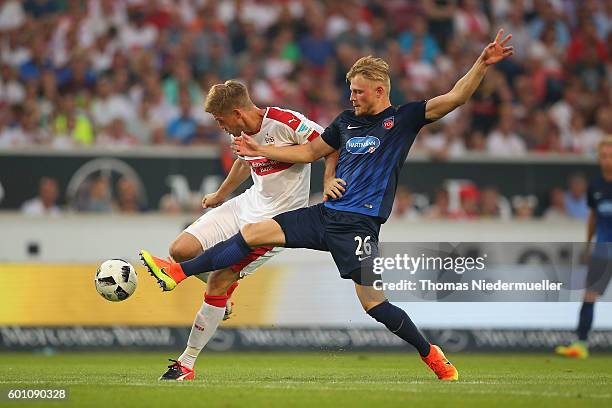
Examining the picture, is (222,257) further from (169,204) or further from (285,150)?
(169,204)

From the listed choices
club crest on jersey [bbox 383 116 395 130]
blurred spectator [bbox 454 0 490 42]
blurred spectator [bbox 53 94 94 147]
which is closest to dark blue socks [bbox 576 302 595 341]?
club crest on jersey [bbox 383 116 395 130]

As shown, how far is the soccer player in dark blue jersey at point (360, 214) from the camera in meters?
8.90

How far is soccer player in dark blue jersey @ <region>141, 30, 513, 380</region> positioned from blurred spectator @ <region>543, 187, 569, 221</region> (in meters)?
9.23

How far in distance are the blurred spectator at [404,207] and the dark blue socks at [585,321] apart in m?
4.33

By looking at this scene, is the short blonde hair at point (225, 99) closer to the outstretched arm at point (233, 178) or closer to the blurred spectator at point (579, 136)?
the outstretched arm at point (233, 178)

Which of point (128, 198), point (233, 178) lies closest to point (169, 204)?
point (128, 198)

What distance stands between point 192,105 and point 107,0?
9.39 ft

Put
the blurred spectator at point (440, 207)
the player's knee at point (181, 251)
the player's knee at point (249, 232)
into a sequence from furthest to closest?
the blurred spectator at point (440, 207) → the player's knee at point (181, 251) → the player's knee at point (249, 232)

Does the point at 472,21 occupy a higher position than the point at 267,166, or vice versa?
the point at 472,21

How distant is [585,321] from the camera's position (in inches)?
525

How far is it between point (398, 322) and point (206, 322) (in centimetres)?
165

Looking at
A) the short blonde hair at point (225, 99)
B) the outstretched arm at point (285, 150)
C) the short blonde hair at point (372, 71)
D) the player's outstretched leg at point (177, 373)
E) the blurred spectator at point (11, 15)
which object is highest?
the blurred spectator at point (11, 15)

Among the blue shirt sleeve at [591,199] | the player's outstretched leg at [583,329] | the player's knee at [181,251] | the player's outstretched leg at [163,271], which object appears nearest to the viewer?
the player's outstretched leg at [163,271]

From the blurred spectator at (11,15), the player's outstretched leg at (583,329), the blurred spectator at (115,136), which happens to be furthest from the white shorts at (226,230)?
the blurred spectator at (11,15)
